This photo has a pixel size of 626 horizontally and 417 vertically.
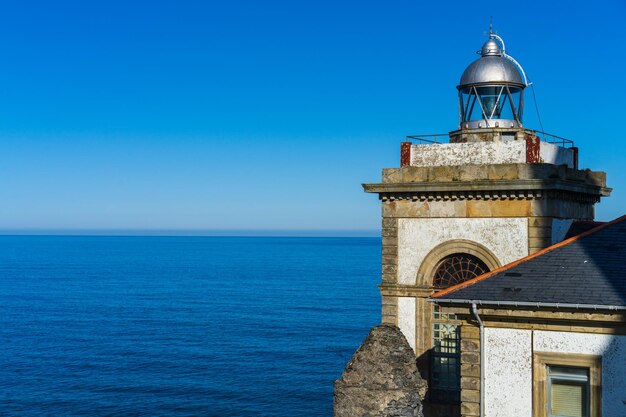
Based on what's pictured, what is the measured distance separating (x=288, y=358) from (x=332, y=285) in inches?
2307

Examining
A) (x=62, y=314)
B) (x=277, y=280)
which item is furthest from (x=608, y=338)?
(x=277, y=280)

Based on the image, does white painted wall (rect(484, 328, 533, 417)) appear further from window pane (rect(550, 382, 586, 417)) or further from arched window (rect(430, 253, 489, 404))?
arched window (rect(430, 253, 489, 404))

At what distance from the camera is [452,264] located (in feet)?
73.8

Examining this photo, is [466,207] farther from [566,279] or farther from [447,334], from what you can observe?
[566,279]

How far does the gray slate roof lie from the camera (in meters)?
14.3

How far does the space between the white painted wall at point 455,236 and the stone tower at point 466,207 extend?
0.03 m

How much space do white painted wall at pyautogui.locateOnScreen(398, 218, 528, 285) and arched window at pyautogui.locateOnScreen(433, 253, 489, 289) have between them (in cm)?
54

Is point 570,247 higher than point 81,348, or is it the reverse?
point 570,247

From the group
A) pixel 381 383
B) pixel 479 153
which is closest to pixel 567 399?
pixel 381 383

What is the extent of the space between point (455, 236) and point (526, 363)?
7623 millimetres

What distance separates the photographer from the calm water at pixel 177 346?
44562 mm

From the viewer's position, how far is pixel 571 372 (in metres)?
14.6

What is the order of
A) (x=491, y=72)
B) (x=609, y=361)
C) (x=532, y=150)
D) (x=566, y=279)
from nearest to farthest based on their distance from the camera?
(x=609, y=361)
(x=566, y=279)
(x=532, y=150)
(x=491, y=72)

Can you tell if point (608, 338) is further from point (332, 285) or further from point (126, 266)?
point (126, 266)
